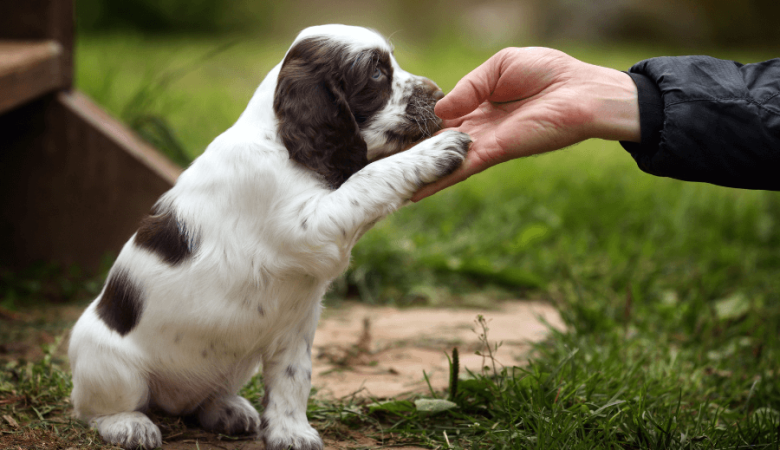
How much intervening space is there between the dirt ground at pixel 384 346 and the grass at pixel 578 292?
5.9 inches

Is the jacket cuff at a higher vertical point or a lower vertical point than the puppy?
higher

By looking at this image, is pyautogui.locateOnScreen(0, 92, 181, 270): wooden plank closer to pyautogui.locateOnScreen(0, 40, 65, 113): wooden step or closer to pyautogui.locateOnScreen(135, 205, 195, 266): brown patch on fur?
pyautogui.locateOnScreen(0, 40, 65, 113): wooden step

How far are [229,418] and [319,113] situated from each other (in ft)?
4.01

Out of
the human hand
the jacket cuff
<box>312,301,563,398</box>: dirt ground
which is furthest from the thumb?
<box>312,301,563,398</box>: dirt ground

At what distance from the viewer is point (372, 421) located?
2596 mm

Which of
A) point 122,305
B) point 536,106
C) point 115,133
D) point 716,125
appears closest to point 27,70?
point 115,133

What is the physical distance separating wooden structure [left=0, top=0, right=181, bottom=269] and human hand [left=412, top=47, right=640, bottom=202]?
97.0 inches

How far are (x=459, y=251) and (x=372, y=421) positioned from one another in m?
2.43

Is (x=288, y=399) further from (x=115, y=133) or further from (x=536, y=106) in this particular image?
(x=115, y=133)

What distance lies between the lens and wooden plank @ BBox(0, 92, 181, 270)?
14.1ft

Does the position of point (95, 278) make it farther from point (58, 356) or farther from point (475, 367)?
point (475, 367)

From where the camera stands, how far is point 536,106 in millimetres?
2426

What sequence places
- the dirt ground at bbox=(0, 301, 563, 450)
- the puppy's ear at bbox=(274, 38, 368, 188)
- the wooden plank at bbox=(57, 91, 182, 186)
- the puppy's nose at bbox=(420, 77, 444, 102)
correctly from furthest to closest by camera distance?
the wooden plank at bbox=(57, 91, 182, 186)
the dirt ground at bbox=(0, 301, 563, 450)
the puppy's nose at bbox=(420, 77, 444, 102)
the puppy's ear at bbox=(274, 38, 368, 188)

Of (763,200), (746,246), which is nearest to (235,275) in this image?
(746,246)
